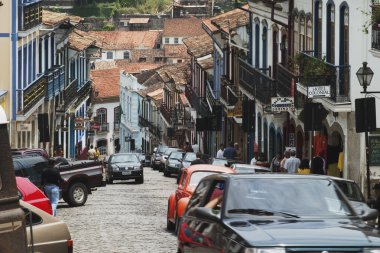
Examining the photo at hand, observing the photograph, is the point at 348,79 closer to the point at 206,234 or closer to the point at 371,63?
the point at 371,63

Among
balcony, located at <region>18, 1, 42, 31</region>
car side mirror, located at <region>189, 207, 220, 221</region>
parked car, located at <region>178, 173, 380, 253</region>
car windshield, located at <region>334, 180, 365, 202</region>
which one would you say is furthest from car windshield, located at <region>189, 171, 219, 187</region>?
balcony, located at <region>18, 1, 42, 31</region>

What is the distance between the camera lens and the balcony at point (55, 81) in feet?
191

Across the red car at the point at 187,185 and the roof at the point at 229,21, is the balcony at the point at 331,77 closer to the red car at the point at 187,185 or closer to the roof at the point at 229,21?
the red car at the point at 187,185

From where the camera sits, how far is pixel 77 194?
33750 mm

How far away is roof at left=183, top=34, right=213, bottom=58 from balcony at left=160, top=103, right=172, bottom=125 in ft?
48.3

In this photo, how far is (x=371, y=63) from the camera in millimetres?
32438

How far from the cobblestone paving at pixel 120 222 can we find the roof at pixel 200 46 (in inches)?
1464

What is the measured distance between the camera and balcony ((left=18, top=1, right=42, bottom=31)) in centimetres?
4984

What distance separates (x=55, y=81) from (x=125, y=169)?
43.4ft

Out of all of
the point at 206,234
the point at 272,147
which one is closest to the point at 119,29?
the point at 272,147

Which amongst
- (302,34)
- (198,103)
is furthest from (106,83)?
(302,34)

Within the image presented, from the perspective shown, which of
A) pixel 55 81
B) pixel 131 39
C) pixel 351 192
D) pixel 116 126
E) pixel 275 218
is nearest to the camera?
pixel 275 218

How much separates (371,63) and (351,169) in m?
3.10

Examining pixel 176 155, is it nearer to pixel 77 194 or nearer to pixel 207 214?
pixel 77 194
